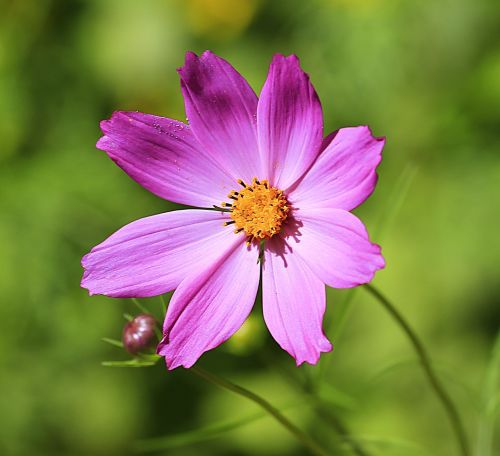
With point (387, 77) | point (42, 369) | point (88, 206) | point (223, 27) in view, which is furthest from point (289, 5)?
point (42, 369)

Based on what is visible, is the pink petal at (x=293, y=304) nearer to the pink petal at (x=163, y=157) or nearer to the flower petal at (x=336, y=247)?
the flower petal at (x=336, y=247)

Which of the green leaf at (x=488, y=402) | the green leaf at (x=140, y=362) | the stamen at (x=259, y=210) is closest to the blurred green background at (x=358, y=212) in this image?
the green leaf at (x=488, y=402)

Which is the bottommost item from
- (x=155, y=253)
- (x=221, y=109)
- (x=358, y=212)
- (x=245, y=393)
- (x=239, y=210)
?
(x=245, y=393)

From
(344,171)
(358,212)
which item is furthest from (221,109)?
(358,212)

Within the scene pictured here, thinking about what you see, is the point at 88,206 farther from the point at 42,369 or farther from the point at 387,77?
the point at 387,77

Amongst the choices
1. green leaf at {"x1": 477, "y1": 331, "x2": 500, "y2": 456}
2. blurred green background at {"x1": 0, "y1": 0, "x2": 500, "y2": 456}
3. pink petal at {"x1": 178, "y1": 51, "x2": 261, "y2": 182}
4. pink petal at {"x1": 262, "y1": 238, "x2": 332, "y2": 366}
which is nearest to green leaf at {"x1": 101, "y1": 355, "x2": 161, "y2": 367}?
pink petal at {"x1": 262, "y1": 238, "x2": 332, "y2": 366}

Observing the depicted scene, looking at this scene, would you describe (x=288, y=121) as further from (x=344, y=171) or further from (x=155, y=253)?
(x=155, y=253)
